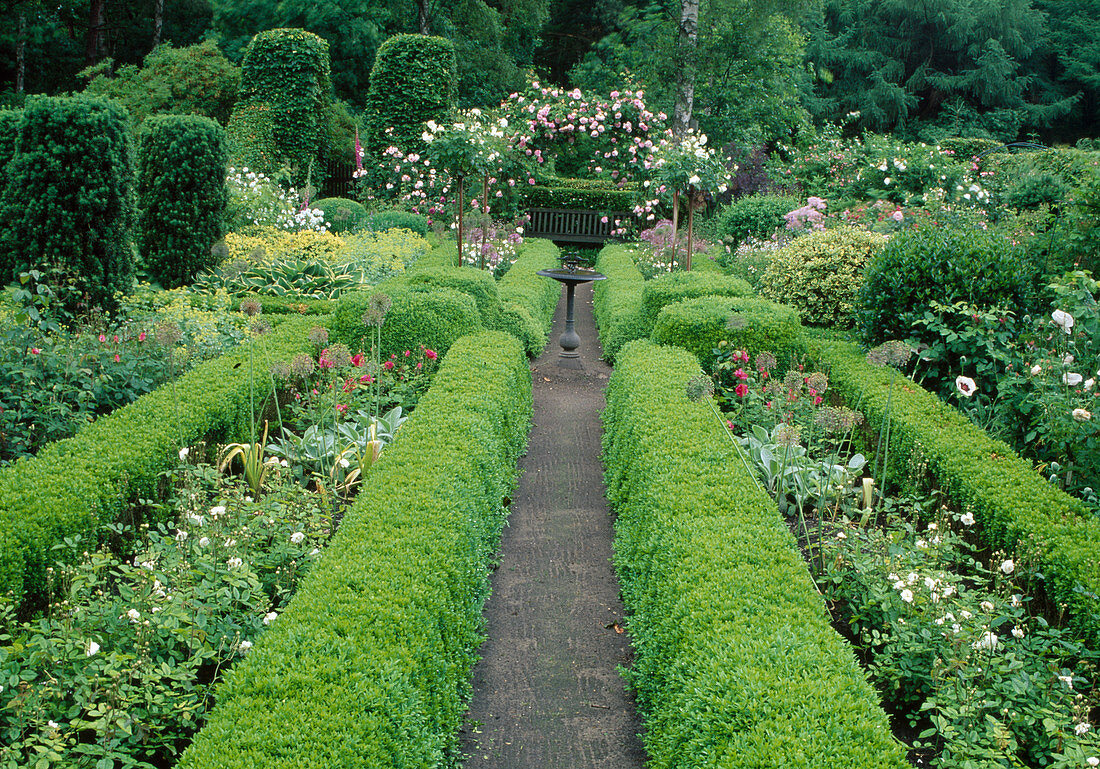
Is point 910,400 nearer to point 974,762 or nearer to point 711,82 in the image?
point 974,762

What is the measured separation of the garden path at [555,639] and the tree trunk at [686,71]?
13.9 meters

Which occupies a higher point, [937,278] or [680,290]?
[937,278]

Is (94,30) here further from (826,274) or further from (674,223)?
(826,274)

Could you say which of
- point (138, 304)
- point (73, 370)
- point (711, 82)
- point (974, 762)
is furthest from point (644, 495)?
point (711, 82)

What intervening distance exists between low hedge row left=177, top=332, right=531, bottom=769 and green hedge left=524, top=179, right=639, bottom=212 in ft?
49.0

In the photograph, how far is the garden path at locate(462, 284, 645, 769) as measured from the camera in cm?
302

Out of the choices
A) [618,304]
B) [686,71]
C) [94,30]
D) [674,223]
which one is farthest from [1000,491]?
[94,30]

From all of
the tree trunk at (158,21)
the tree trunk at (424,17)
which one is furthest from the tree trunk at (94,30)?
the tree trunk at (424,17)

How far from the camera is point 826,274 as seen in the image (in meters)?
8.16

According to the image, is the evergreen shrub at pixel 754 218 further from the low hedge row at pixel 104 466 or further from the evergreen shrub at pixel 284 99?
the evergreen shrub at pixel 284 99

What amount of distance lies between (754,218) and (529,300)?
18.4 ft

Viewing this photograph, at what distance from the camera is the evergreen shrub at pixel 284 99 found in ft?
56.0

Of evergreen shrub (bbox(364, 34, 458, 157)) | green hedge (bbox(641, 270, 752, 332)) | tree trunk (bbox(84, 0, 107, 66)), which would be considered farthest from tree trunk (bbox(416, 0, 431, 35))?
green hedge (bbox(641, 270, 752, 332))

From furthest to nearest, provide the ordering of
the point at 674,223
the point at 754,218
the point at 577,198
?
the point at 577,198, the point at 754,218, the point at 674,223
